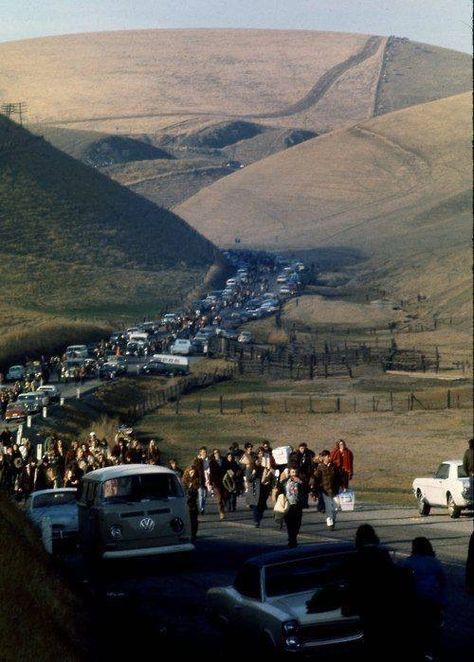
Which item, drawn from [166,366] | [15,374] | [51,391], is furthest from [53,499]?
[166,366]

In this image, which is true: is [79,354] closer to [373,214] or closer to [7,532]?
[7,532]

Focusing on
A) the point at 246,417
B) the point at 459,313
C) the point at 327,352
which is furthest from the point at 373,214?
the point at 246,417

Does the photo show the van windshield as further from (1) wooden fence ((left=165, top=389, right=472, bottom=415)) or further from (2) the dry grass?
(1) wooden fence ((left=165, top=389, right=472, bottom=415))

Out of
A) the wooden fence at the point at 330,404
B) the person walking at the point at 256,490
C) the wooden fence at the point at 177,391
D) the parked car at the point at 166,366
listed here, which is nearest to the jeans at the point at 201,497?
the person walking at the point at 256,490

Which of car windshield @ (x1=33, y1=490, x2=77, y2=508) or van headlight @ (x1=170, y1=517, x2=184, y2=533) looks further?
car windshield @ (x1=33, y1=490, x2=77, y2=508)

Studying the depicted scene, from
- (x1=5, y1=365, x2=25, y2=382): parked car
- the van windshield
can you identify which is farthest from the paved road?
(x1=5, y1=365, x2=25, y2=382): parked car

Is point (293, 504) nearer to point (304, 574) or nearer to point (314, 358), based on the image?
point (304, 574)
